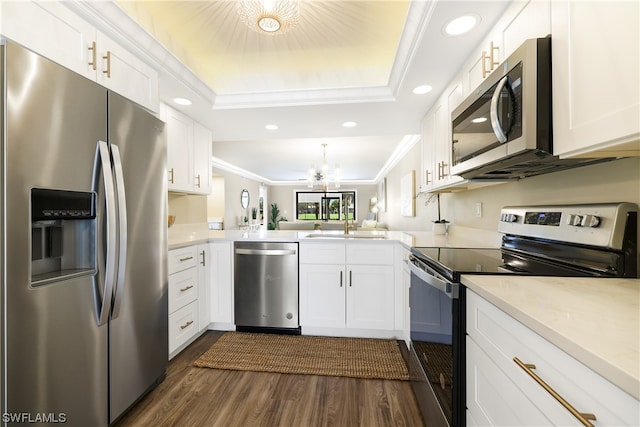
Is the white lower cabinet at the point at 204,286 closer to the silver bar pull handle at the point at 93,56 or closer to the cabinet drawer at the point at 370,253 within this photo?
the cabinet drawer at the point at 370,253

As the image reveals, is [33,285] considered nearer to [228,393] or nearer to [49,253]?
[49,253]

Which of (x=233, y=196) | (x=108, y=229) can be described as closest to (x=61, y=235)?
(x=108, y=229)

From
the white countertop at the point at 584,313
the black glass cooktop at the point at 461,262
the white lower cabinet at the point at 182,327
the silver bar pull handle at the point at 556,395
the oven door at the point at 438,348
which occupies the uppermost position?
the black glass cooktop at the point at 461,262

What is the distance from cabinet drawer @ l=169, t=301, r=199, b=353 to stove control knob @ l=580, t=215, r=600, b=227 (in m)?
2.53

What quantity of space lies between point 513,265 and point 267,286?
2.07m

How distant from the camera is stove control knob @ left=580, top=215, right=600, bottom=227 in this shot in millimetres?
1074

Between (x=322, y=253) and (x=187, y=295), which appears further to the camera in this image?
(x=322, y=253)

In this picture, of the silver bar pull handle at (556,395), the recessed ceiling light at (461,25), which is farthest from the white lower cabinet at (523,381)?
the recessed ceiling light at (461,25)

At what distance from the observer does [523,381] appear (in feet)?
2.37

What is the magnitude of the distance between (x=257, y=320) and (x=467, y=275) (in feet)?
7.17

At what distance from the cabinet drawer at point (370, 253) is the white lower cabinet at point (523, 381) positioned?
61.0 inches

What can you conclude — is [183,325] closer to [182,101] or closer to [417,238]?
[182,101]

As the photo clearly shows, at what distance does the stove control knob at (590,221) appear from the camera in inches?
42.3

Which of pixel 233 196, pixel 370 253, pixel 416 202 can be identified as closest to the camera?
pixel 370 253
